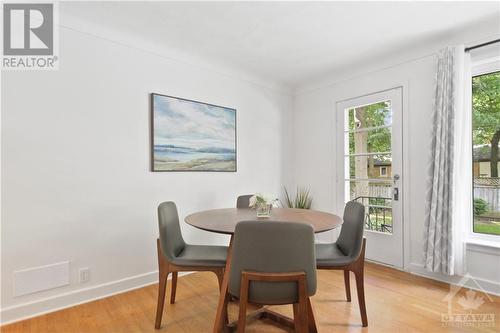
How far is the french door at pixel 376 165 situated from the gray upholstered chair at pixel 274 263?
2.21 metres

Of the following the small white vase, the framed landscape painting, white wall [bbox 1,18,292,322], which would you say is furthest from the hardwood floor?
the framed landscape painting

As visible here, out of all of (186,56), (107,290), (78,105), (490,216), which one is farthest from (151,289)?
(490,216)

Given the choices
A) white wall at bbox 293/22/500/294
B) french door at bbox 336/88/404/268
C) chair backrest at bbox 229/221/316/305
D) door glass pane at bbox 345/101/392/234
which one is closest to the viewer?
chair backrest at bbox 229/221/316/305

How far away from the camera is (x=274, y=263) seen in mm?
1574

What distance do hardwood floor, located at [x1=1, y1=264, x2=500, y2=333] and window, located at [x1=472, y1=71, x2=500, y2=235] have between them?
0.75 m

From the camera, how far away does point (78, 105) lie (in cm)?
254

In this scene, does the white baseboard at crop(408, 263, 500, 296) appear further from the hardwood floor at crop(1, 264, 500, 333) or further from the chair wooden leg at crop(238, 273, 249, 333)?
the chair wooden leg at crop(238, 273, 249, 333)

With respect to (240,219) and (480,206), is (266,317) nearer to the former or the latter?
(240,219)

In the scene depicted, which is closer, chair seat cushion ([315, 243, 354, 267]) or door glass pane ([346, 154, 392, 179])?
chair seat cushion ([315, 243, 354, 267])

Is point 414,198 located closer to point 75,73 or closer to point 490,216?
point 490,216

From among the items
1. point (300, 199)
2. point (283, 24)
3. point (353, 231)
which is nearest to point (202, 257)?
point (353, 231)

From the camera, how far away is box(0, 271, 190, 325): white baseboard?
220cm

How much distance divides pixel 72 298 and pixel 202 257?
4.22 feet

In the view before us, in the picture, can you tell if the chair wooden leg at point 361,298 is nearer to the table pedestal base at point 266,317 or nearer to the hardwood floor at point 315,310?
the hardwood floor at point 315,310
